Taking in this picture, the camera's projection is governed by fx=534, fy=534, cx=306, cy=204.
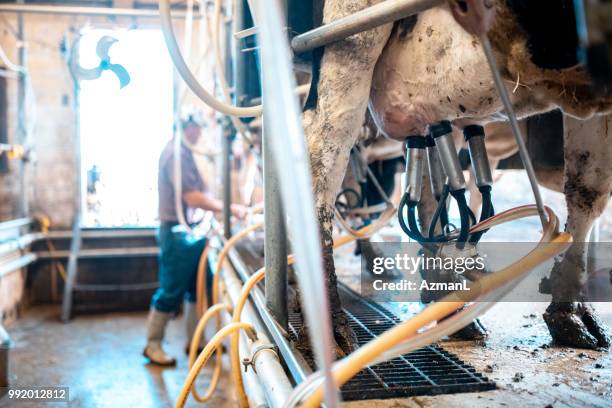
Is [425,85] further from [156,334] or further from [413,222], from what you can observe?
[156,334]

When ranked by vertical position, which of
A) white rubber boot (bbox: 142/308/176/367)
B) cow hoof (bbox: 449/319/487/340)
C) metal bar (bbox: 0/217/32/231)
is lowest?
white rubber boot (bbox: 142/308/176/367)

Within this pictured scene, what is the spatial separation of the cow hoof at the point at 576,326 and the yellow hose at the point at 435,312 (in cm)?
57

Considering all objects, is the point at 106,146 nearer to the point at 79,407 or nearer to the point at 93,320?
the point at 93,320

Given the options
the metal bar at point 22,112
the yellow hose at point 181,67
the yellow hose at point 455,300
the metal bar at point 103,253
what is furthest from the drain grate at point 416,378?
the metal bar at point 22,112

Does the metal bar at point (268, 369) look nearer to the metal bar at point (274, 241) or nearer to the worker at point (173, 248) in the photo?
the metal bar at point (274, 241)

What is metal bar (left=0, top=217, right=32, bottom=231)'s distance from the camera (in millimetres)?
4539

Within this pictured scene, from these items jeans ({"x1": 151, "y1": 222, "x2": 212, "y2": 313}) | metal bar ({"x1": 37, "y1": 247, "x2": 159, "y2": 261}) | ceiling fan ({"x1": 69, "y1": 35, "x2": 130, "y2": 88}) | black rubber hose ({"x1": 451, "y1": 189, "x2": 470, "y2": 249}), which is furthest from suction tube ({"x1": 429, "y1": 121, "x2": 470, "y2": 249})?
metal bar ({"x1": 37, "y1": 247, "x2": 159, "y2": 261})

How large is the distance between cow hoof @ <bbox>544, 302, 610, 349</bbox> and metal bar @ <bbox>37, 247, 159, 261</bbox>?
15.4 feet

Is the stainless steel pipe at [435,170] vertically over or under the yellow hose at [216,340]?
over

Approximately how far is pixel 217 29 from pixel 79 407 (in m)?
2.18

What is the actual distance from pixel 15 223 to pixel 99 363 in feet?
6.47

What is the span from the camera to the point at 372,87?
4.83 ft

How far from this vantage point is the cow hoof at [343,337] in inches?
49.7

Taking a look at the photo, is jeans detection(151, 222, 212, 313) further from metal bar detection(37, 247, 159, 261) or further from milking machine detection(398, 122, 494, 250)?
milking machine detection(398, 122, 494, 250)
